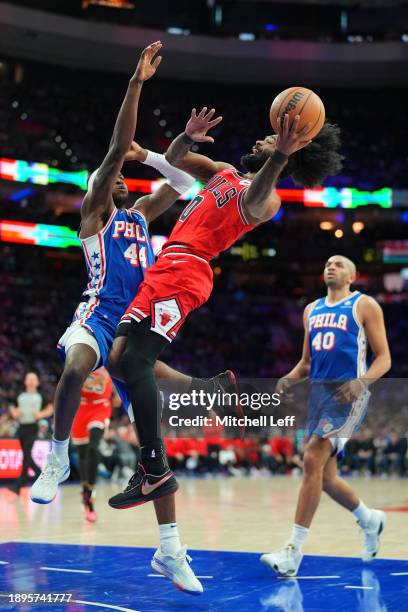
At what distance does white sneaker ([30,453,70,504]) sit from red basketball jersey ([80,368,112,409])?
4824mm

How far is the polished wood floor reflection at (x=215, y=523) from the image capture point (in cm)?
725

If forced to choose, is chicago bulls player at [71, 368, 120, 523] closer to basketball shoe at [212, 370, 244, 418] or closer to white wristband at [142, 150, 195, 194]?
white wristband at [142, 150, 195, 194]

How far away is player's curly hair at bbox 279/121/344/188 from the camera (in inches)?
194

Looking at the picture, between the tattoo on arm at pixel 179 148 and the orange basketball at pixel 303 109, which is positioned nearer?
the orange basketball at pixel 303 109

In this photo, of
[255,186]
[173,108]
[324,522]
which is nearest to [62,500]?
[324,522]

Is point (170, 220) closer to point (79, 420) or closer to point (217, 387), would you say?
point (79, 420)

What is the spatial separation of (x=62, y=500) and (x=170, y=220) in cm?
2027

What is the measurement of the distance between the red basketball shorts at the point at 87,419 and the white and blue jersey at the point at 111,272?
4.67 meters

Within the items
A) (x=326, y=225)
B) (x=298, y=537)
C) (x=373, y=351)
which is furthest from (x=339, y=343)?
(x=326, y=225)

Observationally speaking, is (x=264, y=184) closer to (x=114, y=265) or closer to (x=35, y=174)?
(x=114, y=265)

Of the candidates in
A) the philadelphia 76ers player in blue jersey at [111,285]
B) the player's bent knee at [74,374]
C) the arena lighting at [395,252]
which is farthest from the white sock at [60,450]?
the arena lighting at [395,252]

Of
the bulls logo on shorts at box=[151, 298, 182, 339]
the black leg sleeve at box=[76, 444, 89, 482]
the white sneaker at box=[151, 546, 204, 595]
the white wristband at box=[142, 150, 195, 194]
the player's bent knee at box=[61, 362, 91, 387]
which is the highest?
the white wristband at box=[142, 150, 195, 194]

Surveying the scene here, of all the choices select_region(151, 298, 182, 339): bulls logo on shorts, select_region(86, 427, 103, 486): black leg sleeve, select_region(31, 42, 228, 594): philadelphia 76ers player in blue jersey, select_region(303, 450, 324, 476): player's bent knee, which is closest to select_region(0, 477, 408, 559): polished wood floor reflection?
select_region(86, 427, 103, 486): black leg sleeve

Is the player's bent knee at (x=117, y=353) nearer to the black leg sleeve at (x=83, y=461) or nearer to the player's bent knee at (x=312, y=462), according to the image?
the player's bent knee at (x=312, y=462)
